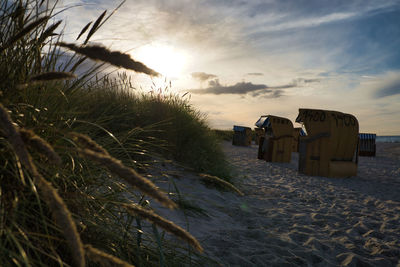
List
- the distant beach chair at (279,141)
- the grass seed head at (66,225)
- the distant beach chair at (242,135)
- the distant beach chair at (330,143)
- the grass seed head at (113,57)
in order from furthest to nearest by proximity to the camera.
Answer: the distant beach chair at (242,135), the distant beach chair at (279,141), the distant beach chair at (330,143), the grass seed head at (113,57), the grass seed head at (66,225)

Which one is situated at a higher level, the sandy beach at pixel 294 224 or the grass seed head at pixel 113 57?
the grass seed head at pixel 113 57

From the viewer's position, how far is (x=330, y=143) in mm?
6141

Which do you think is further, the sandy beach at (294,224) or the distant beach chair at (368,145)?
the distant beach chair at (368,145)

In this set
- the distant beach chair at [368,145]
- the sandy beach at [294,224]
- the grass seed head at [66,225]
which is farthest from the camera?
the distant beach chair at [368,145]

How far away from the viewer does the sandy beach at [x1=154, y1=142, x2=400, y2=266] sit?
6.75 feet

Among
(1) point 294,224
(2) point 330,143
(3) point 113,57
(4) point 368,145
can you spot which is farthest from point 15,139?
(4) point 368,145

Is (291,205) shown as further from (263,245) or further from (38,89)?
(38,89)

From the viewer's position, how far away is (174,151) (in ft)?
14.2

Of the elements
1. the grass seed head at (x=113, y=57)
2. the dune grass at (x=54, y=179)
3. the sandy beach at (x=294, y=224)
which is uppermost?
the grass seed head at (x=113, y=57)

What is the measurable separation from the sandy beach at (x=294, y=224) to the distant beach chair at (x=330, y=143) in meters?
1.42

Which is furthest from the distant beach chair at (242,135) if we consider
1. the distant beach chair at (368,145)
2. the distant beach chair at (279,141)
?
the distant beach chair at (279,141)

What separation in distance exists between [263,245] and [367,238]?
113cm

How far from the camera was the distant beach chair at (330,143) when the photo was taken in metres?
6.16

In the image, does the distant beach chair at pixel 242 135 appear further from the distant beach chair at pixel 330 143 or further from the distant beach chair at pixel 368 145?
the distant beach chair at pixel 330 143
